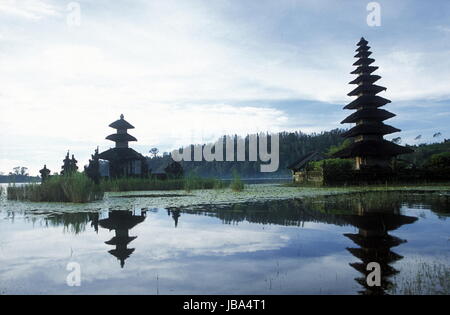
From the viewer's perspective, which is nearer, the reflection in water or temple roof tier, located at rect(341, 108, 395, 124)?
the reflection in water

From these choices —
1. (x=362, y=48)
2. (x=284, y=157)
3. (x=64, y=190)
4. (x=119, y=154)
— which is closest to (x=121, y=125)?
(x=119, y=154)

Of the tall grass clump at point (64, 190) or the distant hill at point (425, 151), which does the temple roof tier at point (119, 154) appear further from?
the distant hill at point (425, 151)

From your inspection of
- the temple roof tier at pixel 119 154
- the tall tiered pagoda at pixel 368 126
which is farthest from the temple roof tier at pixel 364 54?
the temple roof tier at pixel 119 154

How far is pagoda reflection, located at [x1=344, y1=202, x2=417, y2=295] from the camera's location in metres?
4.32

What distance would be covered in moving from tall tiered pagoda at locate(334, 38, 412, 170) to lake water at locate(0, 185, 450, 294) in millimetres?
24359

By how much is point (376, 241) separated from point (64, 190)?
13.6 metres

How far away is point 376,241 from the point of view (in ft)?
21.3

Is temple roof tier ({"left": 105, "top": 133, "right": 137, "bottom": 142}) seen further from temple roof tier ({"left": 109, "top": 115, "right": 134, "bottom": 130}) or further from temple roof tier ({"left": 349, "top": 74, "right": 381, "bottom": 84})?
temple roof tier ({"left": 349, "top": 74, "right": 381, "bottom": 84})

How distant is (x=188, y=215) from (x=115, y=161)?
2798cm

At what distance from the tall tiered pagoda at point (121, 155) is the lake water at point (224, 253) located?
26.8m

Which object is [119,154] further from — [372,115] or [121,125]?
[372,115]

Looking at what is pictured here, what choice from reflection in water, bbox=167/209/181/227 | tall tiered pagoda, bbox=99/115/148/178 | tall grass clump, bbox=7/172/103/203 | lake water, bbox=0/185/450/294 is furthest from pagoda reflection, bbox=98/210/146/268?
tall tiered pagoda, bbox=99/115/148/178

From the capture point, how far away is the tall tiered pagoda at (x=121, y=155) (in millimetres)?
36375
